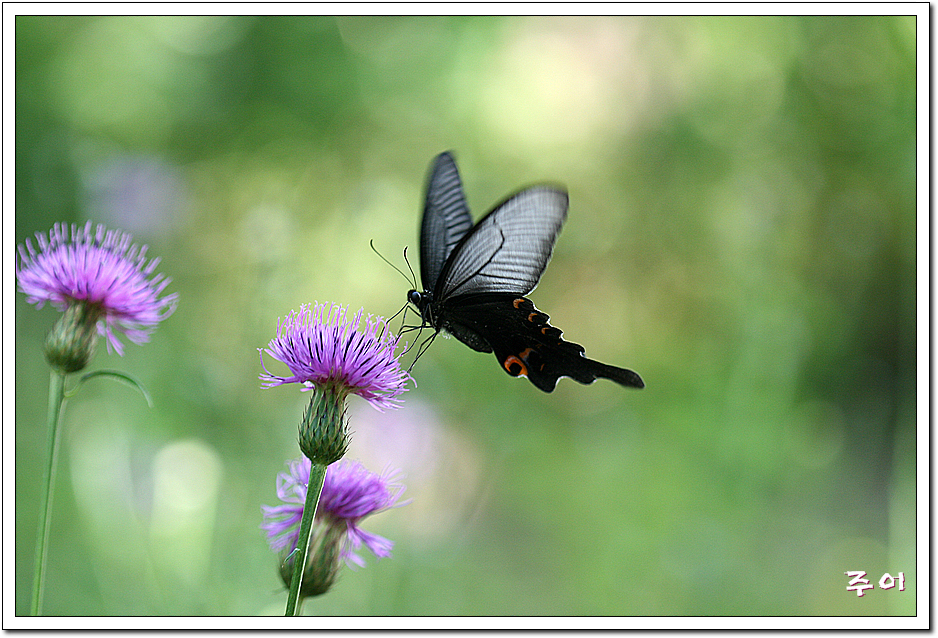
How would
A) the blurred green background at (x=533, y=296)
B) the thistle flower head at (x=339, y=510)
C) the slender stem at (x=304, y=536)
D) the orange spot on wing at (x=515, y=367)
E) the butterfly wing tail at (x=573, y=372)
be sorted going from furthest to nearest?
the blurred green background at (x=533, y=296), the orange spot on wing at (x=515, y=367), the butterfly wing tail at (x=573, y=372), the thistle flower head at (x=339, y=510), the slender stem at (x=304, y=536)

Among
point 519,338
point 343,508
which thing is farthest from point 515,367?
point 343,508

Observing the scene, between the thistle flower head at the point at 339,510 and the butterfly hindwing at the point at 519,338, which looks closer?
the thistle flower head at the point at 339,510

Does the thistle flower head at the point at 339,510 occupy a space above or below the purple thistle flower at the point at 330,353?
below

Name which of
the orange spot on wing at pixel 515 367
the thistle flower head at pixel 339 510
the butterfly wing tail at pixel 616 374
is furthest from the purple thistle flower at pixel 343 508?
the butterfly wing tail at pixel 616 374

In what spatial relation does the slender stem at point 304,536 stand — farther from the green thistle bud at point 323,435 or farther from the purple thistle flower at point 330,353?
the purple thistle flower at point 330,353

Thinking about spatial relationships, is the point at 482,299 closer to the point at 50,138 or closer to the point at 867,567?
the point at 867,567

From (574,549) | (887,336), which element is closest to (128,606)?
(574,549)

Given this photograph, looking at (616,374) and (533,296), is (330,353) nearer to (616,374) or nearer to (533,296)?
(616,374)
